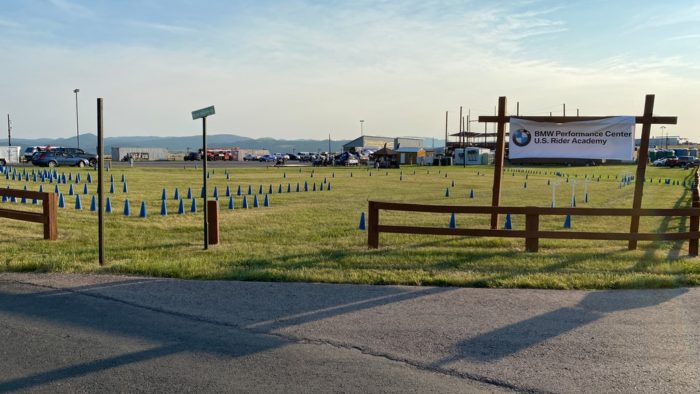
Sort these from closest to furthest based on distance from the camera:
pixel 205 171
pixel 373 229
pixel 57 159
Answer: pixel 205 171
pixel 373 229
pixel 57 159

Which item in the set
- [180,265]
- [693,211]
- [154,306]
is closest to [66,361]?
[154,306]

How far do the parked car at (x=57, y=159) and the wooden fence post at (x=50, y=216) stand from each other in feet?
134

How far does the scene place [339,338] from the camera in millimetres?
5602

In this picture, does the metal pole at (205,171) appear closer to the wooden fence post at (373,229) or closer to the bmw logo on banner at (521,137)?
the wooden fence post at (373,229)

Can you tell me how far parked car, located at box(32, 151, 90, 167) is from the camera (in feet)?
158

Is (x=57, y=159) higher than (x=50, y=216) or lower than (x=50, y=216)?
higher

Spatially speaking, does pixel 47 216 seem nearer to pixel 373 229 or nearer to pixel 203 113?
pixel 203 113

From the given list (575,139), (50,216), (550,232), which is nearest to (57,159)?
(50,216)

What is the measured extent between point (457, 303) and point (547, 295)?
134cm

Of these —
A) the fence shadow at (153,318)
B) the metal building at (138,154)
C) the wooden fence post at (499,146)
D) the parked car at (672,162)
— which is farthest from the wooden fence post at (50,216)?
the metal building at (138,154)

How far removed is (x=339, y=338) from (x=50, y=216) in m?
8.50

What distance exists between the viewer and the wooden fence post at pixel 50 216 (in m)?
11.5

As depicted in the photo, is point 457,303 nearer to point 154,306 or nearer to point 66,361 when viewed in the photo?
point 154,306

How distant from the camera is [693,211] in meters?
10.0
